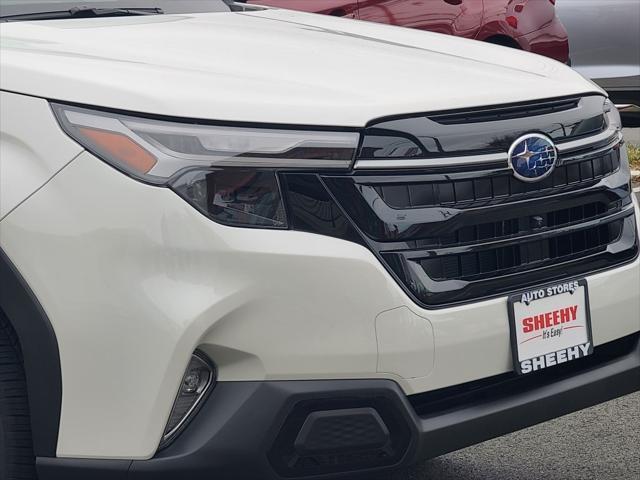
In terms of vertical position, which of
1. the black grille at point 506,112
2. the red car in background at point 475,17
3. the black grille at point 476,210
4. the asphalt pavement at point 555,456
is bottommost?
the asphalt pavement at point 555,456

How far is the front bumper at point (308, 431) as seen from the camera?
2529 millimetres

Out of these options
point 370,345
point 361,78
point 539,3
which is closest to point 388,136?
point 361,78

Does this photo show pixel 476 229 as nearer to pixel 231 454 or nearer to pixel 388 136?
pixel 388 136

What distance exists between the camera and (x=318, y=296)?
252cm

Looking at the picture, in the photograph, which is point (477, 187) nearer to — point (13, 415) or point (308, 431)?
point (308, 431)

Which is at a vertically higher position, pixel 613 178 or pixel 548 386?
pixel 613 178

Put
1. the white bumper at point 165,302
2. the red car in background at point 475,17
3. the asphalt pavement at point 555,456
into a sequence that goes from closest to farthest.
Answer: the white bumper at point 165,302 < the asphalt pavement at point 555,456 < the red car in background at point 475,17

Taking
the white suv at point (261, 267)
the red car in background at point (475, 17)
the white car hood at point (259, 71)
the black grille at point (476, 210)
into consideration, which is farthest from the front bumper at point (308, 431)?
the red car in background at point (475, 17)

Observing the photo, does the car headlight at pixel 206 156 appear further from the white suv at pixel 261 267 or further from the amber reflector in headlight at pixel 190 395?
the amber reflector in headlight at pixel 190 395

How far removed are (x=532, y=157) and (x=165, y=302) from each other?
91cm

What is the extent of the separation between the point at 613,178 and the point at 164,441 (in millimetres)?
1285

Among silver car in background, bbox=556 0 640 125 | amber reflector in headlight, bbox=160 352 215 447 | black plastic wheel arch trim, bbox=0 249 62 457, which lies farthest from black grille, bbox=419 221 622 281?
silver car in background, bbox=556 0 640 125

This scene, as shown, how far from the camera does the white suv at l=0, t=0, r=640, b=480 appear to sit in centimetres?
248

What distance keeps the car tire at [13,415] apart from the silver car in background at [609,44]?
22.1ft
